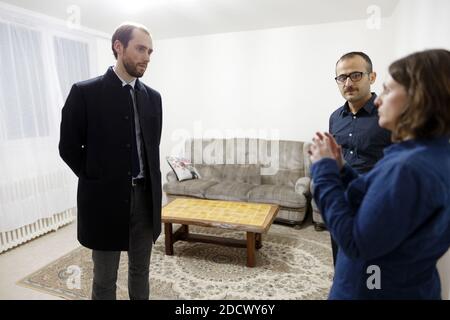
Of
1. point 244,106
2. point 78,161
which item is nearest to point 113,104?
point 78,161

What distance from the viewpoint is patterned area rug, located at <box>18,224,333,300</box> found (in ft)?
7.32

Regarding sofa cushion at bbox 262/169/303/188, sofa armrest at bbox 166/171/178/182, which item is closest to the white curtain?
sofa armrest at bbox 166/171/178/182

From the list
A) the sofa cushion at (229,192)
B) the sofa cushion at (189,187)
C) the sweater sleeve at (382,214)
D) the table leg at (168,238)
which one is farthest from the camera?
the sofa cushion at (189,187)

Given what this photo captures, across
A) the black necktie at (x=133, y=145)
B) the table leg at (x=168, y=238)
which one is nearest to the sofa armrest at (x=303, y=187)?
the table leg at (x=168, y=238)

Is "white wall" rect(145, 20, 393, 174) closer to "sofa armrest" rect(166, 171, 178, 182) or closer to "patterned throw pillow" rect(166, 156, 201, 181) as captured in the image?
"patterned throw pillow" rect(166, 156, 201, 181)

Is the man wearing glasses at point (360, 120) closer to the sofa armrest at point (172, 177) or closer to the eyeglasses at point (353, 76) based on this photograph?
the eyeglasses at point (353, 76)

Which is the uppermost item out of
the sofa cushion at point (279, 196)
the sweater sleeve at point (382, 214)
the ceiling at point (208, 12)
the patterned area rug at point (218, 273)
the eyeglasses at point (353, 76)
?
the ceiling at point (208, 12)

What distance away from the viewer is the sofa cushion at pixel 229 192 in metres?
3.57

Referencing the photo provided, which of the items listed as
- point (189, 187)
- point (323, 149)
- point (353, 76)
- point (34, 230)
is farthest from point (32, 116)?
point (323, 149)

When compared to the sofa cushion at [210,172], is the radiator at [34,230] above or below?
below

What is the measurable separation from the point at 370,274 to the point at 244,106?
12.2 ft

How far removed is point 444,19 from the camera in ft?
5.61

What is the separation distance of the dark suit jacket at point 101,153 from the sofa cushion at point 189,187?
7.26 feet

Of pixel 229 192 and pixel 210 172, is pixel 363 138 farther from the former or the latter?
pixel 210 172
